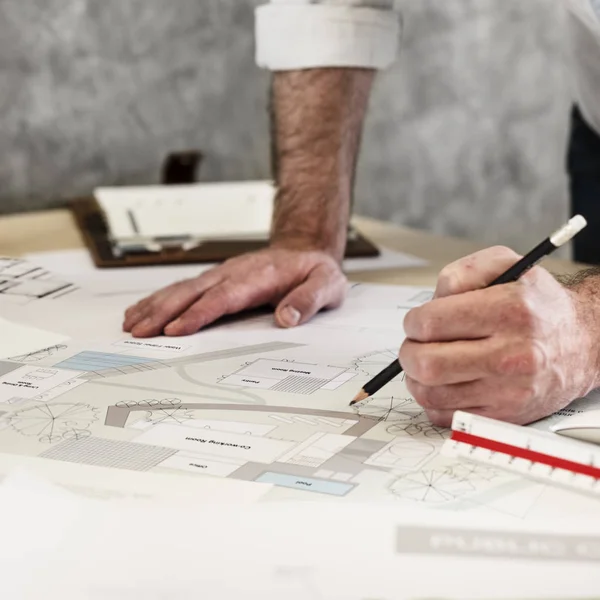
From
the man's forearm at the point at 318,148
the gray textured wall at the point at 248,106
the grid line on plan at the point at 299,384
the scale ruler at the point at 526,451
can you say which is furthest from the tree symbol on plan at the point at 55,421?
the gray textured wall at the point at 248,106

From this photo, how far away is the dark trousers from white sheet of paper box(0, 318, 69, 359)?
845 millimetres

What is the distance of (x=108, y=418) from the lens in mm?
747

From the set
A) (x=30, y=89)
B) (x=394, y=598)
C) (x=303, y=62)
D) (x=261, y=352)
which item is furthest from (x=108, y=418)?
(x=30, y=89)

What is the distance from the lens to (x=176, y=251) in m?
1.27

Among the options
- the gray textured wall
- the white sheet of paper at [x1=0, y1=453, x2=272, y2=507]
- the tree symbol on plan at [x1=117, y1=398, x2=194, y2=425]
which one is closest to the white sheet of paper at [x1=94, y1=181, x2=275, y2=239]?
the gray textured wall

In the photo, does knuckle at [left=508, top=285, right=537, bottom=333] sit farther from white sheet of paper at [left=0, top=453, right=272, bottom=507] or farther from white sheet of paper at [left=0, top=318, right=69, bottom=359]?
white sheet of paper at [left=0, top=318, right=69, bottom=359]

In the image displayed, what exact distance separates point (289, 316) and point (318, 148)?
12.4 inches

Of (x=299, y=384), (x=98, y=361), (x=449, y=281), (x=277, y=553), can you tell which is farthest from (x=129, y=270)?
(x=277, y=553)

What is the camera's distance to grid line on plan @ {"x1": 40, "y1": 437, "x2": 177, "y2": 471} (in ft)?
2.19

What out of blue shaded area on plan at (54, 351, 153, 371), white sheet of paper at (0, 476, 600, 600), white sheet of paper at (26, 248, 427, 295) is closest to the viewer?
white sheet of paper at (0, 476, 600, 600)

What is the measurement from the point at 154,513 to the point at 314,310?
1.46ft

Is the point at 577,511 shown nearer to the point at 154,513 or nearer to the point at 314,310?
the point at 154,513

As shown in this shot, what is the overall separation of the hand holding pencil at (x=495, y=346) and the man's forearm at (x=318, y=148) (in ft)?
1.54

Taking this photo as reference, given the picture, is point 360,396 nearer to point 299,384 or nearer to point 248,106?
point 299,384
